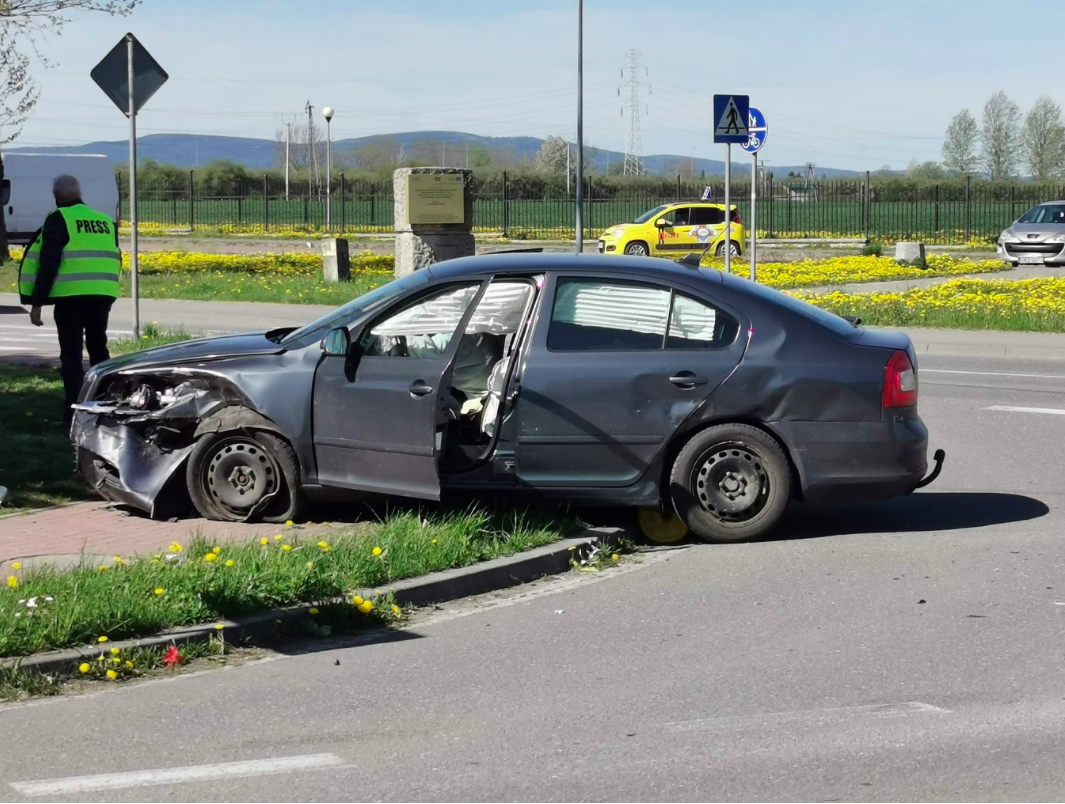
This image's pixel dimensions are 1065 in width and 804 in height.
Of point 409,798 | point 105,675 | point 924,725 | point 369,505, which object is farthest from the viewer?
point 369,505

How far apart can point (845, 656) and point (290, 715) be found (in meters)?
2.19

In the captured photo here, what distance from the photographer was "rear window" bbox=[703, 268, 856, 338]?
796cm

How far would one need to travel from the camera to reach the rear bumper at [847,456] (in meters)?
7.74

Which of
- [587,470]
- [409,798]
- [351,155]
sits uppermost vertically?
[351,155]

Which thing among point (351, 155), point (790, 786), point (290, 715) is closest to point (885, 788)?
point (790, 786)

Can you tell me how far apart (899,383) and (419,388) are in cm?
257

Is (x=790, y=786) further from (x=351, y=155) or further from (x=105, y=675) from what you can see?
(x=351, y=155)

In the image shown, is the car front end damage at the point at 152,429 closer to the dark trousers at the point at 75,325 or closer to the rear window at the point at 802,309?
the dark trousers at the point at 75,325

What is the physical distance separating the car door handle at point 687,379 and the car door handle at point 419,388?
1.28 meters

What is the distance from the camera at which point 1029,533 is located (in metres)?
8.03

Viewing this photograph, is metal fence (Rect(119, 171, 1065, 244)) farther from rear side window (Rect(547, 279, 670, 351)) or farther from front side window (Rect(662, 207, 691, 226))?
rear side window (Rect(547, 279, 670, 351))

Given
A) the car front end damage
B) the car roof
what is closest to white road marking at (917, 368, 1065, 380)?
the car roof

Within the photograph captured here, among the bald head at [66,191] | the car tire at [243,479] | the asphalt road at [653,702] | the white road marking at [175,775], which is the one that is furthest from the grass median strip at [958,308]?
the white road marking at [175,775]

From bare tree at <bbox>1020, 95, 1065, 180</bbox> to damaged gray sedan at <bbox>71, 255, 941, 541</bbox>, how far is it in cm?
8282
